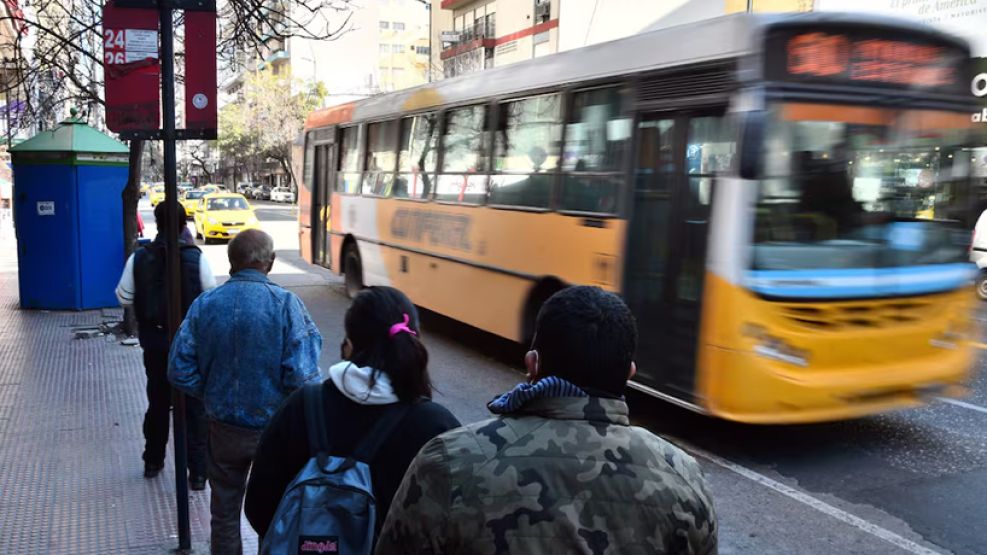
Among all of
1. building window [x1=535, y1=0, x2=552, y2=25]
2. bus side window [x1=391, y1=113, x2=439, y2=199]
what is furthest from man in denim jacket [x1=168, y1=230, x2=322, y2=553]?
building window [x1=535, y1=0, x2=552, y2=25]

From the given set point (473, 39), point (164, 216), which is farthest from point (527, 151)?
point (473, 39)

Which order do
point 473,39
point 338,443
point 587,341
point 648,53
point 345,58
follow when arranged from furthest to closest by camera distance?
point 345,58 < point 473,39 < point 648,53 < point 338,443 < point 587,341

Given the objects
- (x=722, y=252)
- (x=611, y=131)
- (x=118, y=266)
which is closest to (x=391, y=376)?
(x=722, y=252)

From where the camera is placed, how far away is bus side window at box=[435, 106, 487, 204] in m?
9.12

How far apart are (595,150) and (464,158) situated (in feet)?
8.25

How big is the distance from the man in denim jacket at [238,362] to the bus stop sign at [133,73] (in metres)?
1.09

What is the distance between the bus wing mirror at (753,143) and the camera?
5.50 m

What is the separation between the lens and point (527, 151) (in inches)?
329

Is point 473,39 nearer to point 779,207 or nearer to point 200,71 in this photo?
point 779,207

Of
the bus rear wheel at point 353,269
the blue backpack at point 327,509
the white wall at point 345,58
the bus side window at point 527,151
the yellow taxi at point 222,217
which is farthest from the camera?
the white wall at point 345,58

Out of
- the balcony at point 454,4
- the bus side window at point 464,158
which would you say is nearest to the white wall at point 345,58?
the balcony at point 454,4

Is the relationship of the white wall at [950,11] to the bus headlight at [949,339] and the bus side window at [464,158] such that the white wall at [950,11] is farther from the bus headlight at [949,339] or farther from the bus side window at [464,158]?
the bus headlight at [949,339]

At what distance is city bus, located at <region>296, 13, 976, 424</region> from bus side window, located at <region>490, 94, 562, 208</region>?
7.7 inches

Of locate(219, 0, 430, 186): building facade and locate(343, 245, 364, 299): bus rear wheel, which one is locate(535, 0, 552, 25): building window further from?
locate(219, 0, 430, 186): building facade
